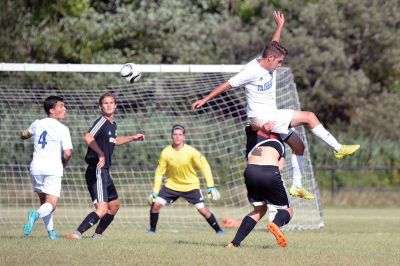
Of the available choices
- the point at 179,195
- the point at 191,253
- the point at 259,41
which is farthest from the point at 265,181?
the point at 259,41

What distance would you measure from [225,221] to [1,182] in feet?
17.8

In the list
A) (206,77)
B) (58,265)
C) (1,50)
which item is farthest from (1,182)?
(58,265)

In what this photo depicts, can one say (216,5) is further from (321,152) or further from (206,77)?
(206,77)

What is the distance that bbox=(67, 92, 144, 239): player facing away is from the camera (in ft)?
42.7

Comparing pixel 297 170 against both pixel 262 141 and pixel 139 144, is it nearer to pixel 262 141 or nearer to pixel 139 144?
pixel 262 141

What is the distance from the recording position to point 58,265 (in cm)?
928

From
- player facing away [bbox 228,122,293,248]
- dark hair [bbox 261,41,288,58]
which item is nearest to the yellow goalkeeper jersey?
player facing away [bbox 228,122,293,248]

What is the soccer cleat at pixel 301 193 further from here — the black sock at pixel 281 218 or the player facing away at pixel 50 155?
the player facing away at pixel 50 155

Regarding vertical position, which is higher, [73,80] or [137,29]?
[137,29]

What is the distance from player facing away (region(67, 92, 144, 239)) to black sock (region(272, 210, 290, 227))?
2857 millimetres

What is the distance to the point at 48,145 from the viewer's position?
42.4ft

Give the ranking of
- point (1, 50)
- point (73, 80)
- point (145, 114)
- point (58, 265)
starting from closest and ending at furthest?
point (58, 265)
point (145, 114)
point (73, 80)
point (1, 50)

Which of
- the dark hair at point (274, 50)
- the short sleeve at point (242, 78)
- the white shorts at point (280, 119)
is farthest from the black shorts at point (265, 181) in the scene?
the dark hair at point (274, 50)

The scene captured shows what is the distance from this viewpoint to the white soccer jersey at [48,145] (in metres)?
12.9
